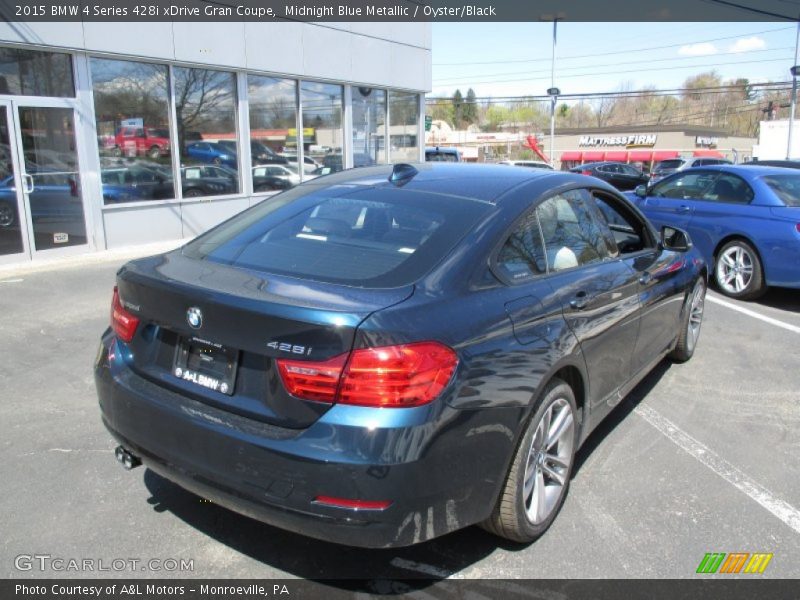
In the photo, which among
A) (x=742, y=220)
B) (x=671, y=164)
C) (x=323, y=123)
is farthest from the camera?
(x=671, y=164)

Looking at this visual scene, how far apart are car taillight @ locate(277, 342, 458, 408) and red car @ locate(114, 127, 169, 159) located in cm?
961

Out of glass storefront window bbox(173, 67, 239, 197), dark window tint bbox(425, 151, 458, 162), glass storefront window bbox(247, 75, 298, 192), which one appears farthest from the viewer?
dark window tint bbox(425, 151, 458, 162)

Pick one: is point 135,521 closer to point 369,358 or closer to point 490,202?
point 369,358

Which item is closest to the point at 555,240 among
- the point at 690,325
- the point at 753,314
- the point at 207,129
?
the point at 690,325

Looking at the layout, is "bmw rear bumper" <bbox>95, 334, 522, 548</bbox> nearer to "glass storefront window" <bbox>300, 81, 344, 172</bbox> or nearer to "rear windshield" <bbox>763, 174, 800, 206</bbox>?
"rear windshield" <bbox>763, 174, 800, 206</bbox>

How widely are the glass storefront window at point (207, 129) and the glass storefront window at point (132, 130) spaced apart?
311 millimetres

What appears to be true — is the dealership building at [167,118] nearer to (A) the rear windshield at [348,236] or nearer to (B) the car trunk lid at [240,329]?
(A) the rear windshield at [348,236]

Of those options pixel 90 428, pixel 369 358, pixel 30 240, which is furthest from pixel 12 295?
pixel 369 358

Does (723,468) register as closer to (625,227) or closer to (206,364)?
(625,227)

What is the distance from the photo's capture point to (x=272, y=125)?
13250mm

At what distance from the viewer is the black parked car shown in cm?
2243

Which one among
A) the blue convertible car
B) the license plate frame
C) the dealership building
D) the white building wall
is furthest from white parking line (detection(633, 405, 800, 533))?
the white building wall

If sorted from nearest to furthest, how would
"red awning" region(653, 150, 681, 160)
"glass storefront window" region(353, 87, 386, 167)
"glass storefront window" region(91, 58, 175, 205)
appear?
"glass storefront window" region(91, 58, 175, 205), "glass storefront window" region(353, 87, 386, 167), "red awning" region(653, 150, 681, 160)

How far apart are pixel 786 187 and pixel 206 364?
7777mm
